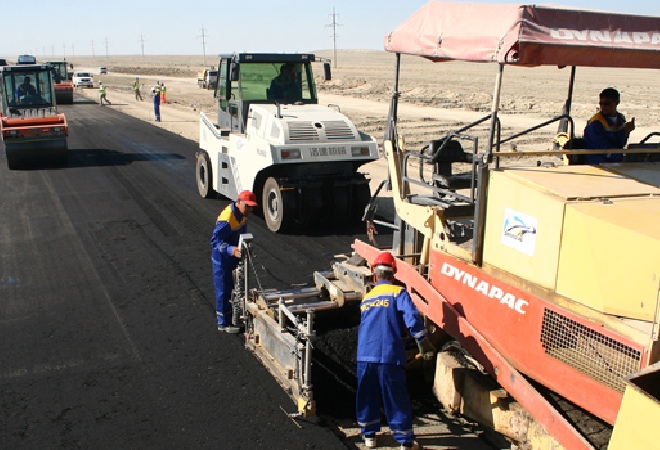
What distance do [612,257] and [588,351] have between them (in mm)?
615

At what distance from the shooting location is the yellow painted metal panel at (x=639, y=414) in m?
3.38

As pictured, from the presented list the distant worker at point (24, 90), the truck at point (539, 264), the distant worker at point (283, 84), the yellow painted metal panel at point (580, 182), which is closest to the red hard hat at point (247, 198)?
the truck at point (539, 264)

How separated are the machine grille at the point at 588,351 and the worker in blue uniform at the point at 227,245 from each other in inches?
135

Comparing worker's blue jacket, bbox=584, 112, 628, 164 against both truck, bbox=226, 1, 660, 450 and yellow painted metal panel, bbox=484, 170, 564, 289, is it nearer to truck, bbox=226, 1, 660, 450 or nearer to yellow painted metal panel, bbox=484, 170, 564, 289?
truck, bbox=226, 1, 660, 450

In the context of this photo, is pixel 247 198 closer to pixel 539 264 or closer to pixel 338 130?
pixel 539 264

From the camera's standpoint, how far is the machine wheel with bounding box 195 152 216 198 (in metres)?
13.3

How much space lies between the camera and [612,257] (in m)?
4.00

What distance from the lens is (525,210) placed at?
462 cm

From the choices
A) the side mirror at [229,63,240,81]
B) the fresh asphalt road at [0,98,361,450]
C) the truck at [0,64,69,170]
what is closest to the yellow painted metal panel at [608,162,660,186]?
the fresh asphalt road at [0,98,361,450]

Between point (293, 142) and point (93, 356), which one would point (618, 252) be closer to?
point (93, 356)

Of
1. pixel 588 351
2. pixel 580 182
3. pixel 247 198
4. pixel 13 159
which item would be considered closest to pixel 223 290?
pixel 247 198

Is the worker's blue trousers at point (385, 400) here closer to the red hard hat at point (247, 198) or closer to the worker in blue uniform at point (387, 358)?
the worker in blue uniform at point (387, 358)

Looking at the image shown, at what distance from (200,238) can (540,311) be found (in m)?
7.12

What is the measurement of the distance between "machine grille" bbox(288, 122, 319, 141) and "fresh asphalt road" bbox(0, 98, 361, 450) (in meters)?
1.54
